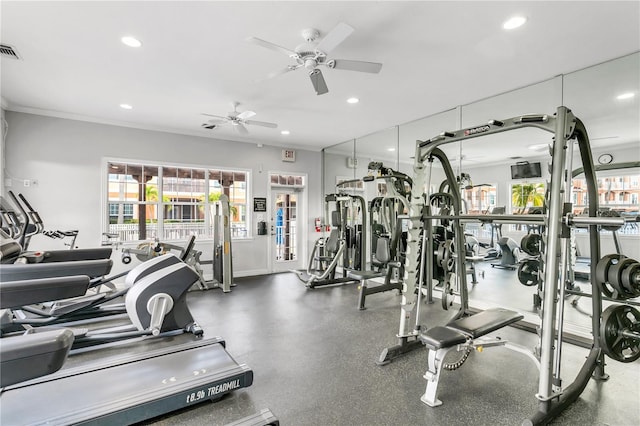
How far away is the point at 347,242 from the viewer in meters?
5.98

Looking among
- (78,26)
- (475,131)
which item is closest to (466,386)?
(475,131)

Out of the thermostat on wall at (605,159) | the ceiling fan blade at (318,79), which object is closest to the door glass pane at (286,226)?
the ceiling fan blade at (318,79)

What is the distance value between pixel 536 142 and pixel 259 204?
5223 millimetres

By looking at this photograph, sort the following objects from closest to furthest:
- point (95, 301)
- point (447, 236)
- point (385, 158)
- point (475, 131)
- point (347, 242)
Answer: point (475, 131) < point (95, 301) < point (447, 236) < point (347, 242) < point (385, 158)

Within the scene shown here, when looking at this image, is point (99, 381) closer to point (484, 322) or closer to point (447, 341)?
point (447, 341)

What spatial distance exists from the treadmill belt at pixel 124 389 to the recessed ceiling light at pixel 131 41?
291 cm

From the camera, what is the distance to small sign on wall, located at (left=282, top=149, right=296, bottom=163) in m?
7.31

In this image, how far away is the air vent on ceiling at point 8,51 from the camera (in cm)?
307

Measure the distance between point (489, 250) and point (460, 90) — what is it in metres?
2.89

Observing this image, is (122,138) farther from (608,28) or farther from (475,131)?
(608,28)

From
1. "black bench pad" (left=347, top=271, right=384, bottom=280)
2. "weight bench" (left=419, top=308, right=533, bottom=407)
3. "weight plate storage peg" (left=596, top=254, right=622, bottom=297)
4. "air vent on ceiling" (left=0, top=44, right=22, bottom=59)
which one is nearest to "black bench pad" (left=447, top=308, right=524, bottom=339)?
"weight bench" (left=419, top=308, right=533, bottom=407)

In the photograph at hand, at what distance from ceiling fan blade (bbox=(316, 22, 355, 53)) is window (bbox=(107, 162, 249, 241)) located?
166 inches

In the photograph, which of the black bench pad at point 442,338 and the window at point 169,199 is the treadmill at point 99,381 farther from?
the window at point 169,199

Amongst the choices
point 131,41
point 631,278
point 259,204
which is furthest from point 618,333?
point 259,204
